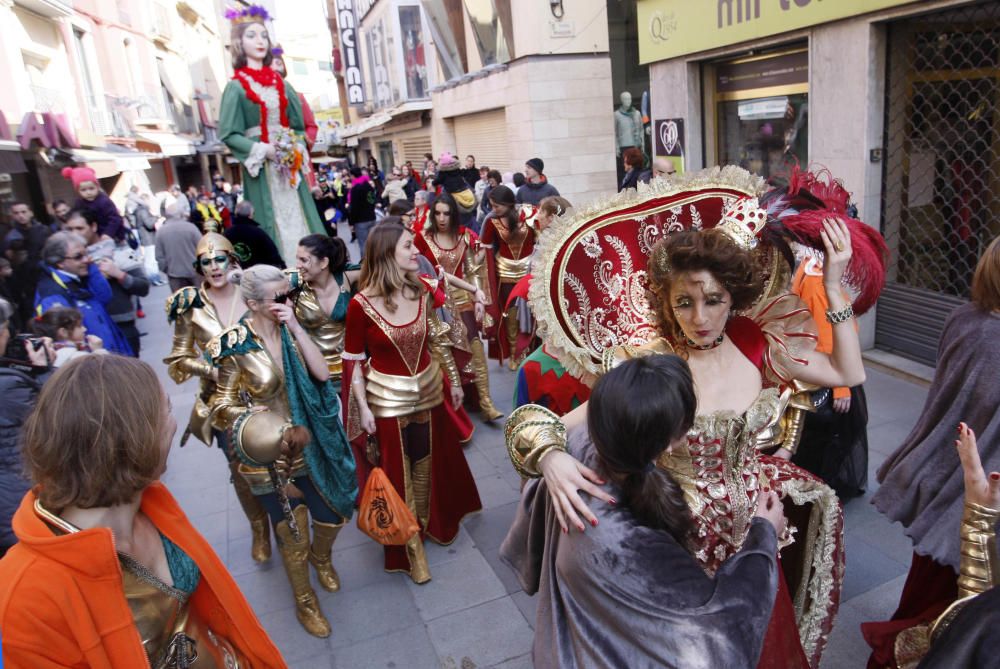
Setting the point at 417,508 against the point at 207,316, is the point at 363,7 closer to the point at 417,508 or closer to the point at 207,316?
the point at 207,316

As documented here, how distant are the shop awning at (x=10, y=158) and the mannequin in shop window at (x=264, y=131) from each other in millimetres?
11817

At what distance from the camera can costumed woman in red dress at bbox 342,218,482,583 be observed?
3.92 meters

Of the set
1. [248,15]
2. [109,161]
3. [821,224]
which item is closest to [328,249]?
[248,15]

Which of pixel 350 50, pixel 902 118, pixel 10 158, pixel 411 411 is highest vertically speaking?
pixel 350 50

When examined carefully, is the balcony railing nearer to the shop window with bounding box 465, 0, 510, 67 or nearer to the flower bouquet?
the shop window with bounding box 465, 0, 510, 67

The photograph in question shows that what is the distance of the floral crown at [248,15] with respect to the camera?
15.3 feet

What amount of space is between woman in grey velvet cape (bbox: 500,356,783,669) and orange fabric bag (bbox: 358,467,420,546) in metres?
2.11

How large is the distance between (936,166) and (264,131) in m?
5.70

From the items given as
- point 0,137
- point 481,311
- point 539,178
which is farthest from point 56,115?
point 481,311

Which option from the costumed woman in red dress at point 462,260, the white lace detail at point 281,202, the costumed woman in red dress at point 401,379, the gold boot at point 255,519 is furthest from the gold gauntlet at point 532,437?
the costumed woman in red dress at point 462,260

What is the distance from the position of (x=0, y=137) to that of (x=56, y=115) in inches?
143

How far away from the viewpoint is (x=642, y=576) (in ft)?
4.90

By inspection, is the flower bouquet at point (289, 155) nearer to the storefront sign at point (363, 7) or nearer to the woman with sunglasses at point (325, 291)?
the woman with sunglasses at point (325, 291)

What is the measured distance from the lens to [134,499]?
1.72m
